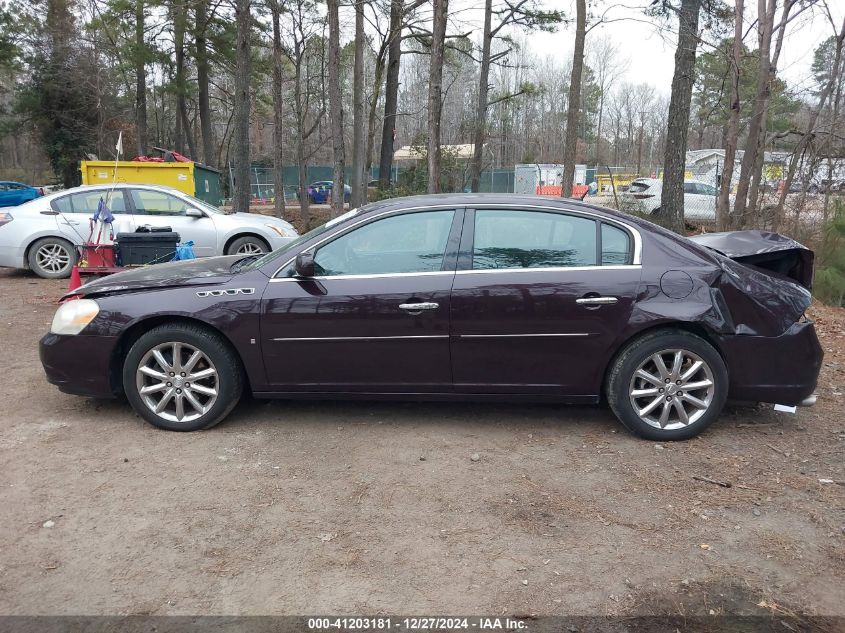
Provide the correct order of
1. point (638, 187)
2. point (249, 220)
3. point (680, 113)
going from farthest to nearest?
point (638, 187), point (680, 113), point (249, 220)

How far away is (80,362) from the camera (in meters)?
4.45

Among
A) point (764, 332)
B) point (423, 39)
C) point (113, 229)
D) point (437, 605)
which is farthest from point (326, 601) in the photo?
point (423, 39)

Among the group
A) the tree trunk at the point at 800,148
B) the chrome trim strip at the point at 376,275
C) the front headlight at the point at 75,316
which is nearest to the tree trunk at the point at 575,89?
the tree trunk at the point at 800,148

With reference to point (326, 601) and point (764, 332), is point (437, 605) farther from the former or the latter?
point (764, 332)

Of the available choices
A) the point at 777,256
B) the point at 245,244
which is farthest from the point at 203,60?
the point at 777,256

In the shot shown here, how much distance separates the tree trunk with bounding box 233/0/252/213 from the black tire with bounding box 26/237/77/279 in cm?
678

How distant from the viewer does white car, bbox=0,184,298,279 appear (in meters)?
10.2

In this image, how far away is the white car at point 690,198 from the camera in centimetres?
1894

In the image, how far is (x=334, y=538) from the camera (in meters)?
3.19

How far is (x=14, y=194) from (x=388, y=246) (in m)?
29.8

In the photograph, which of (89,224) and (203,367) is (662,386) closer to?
(203,367)

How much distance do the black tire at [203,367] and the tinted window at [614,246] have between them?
2.57 m

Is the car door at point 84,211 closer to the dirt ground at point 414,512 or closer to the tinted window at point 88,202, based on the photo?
the tinted window at point 88,202

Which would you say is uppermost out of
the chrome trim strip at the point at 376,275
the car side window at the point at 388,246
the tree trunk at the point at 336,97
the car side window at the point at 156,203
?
the tree trunk at the point at 336,97
